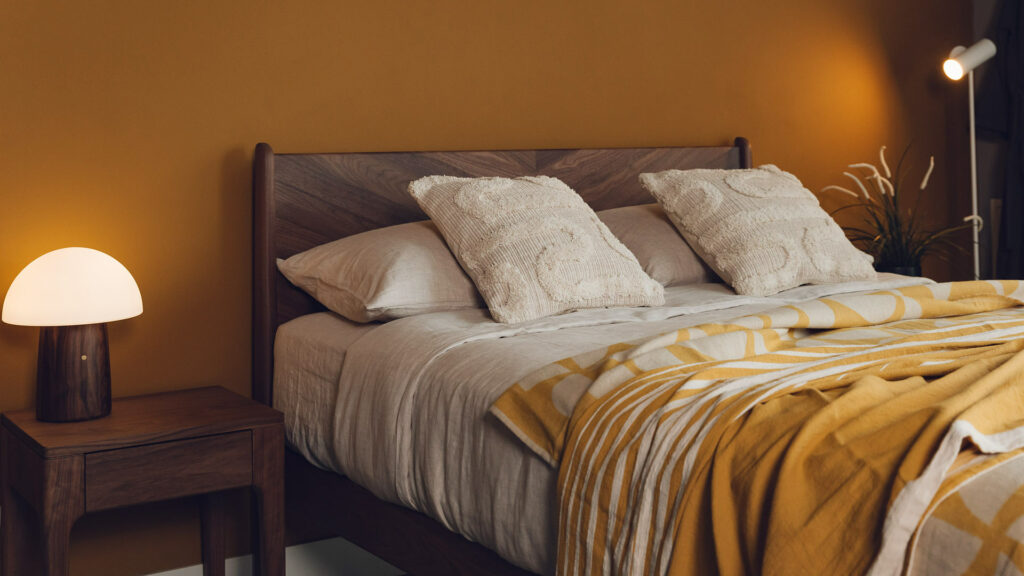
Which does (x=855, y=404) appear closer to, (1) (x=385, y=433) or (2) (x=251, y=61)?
(1) (x=385, y=433)

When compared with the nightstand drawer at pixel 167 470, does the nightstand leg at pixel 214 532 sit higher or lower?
lower

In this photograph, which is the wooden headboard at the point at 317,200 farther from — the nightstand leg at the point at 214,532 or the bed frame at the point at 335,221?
the nightstand leg at the point at 214,532

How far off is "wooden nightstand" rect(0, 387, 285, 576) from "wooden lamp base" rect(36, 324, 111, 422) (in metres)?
0.03

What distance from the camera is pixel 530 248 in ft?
6.64

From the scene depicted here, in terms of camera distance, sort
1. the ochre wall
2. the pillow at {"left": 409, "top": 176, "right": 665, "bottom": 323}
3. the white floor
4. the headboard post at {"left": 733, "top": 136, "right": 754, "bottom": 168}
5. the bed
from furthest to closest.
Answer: the headboard post at {"left": 733, "top": 136, "right": 754, "bottom": 168} < the white floor < the ochre wall < the pillow at {"left": 409, "top": 176, "right": 665, "bottom": 323} < the bed

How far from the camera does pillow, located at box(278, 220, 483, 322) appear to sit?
2.04 metres

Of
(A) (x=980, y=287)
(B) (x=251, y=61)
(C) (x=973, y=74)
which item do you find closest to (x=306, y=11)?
(B) (x=251, y=61)

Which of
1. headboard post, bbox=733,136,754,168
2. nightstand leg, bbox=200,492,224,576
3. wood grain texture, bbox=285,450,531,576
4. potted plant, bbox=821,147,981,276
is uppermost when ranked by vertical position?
headboard post, bbox=733,136,754,168

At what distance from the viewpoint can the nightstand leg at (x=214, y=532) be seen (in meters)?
2.28

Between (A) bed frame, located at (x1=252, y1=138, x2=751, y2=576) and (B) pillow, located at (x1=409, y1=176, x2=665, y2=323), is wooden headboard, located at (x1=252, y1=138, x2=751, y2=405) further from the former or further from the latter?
(B) pillow, located at (x1=409, y1=176, x2=665, y2=323)

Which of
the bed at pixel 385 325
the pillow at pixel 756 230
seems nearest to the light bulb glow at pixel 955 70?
the bed at pixel 385 325

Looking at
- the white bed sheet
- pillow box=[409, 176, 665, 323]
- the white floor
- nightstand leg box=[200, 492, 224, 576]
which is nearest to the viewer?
the white bed sheet

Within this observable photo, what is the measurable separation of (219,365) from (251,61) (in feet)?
2.51

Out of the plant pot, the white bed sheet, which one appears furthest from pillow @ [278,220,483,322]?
the plant pot
